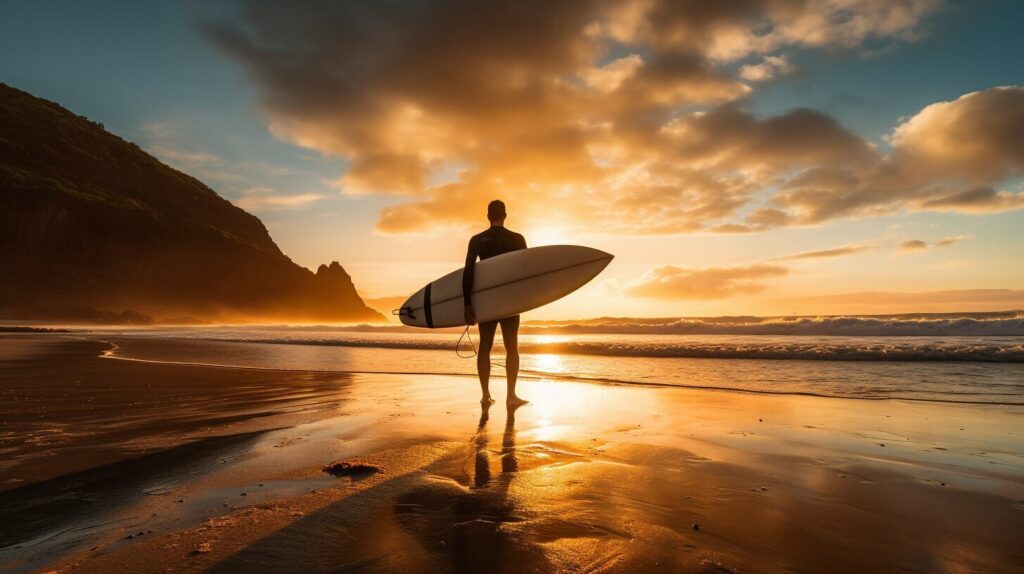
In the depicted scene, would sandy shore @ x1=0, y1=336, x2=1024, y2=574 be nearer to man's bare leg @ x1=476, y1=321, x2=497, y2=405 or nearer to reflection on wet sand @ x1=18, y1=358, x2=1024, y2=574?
reflection on wet sand @ x1=18, y1=358, x2=1024, y2=574

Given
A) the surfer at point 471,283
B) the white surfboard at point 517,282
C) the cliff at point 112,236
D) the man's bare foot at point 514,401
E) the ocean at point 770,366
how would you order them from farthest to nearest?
the cliff at point 112,236 < the ocean at point 770,366 < the white surfboard at point 517,282 < the surfer at point 471,283 < the man's bare foot at point 514,401

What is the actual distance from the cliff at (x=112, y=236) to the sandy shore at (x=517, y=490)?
2940 inches

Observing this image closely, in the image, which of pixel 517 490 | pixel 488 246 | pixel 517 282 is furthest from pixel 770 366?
pixel 517 490

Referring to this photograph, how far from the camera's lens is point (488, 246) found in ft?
19.9

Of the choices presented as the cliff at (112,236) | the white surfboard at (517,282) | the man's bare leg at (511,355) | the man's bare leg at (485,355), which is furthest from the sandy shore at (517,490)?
the cliff at (112,236)

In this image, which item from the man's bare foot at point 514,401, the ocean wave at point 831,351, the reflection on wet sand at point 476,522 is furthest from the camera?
the ocean wave at point 831,351

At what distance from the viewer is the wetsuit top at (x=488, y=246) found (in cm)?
594

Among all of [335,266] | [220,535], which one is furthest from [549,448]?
[335,266]

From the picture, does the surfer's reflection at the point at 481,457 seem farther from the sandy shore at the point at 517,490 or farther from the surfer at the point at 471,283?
the surfer at the point at 471,283

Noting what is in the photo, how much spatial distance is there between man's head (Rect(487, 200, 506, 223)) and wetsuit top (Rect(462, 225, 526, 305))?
10 cm

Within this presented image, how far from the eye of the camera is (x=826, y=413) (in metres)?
5.07

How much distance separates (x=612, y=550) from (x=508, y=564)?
0.44 metres

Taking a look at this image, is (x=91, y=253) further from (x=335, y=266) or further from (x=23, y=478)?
(x=23, y=478)

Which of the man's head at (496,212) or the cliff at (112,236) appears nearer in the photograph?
the man's head at (496,212)
